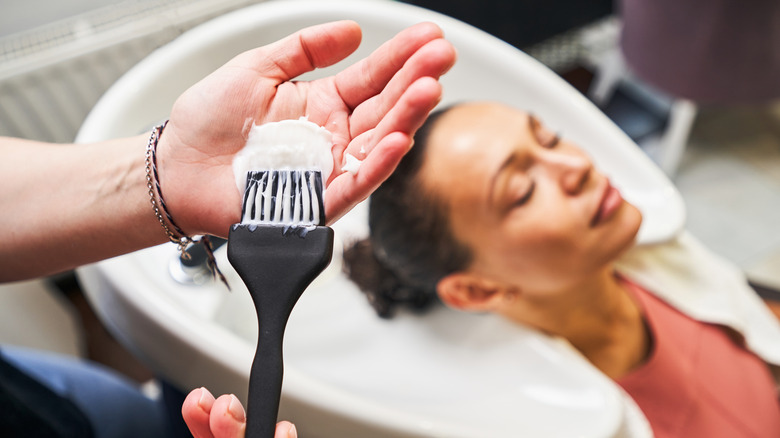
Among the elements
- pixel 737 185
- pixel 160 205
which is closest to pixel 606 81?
pixel 737 185

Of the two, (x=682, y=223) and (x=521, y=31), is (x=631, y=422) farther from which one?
(x=521, y=31)

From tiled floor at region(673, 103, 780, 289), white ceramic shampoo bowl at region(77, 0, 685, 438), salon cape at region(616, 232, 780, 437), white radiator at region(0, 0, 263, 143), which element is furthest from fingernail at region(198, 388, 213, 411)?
tiled floor at region(673, 103, 780, 289)

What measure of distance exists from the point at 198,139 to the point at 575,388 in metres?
0.56

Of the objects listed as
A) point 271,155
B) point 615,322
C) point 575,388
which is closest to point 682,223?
point 615,322

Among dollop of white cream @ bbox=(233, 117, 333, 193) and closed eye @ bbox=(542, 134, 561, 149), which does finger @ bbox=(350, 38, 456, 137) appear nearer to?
dollop of white cream @ bbox=(233, 117, 333, 193)

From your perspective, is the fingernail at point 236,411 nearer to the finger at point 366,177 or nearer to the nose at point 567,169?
the finger at point 366,177

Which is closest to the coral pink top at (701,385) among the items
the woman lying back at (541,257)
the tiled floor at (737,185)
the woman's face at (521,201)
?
the woman lying back at (541,257)

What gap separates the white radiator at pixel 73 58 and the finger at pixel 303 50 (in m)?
0.40

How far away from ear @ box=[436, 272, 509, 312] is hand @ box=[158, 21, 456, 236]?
36 centimetres

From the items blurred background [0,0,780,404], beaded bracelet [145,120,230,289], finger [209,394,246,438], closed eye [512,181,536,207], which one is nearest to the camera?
finger [209,394,246,438]

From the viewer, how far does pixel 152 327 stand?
0.57 metres

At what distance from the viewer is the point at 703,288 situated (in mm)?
841

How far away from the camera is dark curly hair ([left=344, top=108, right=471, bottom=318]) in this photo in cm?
61

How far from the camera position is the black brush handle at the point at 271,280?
264mm
